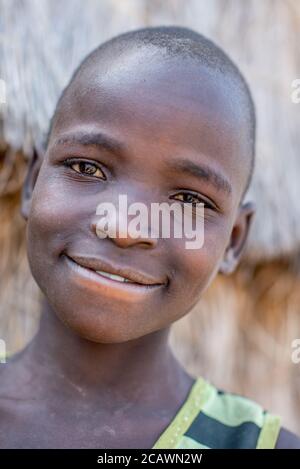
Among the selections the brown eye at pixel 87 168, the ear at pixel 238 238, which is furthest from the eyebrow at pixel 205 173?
the ear at pixel 238 238

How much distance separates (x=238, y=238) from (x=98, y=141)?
44 centimetres

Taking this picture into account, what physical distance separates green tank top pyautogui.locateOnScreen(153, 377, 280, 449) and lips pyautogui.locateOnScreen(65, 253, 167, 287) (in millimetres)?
302

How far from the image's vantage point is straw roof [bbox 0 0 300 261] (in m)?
1.83

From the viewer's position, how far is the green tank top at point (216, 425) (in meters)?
1.32

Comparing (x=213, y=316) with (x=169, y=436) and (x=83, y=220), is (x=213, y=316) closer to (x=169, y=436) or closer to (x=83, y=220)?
(x=169, y=436)

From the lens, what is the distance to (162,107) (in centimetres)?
121

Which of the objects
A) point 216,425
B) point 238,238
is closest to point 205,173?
point 238,238

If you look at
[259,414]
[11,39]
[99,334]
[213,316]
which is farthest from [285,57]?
[99,334]

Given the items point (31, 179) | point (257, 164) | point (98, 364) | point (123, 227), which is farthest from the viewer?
point (257, 164)

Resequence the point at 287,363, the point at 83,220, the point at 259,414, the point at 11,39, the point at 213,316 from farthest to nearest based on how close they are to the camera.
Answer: the point at 287,363
the point at 213,316
the point at 11,39
the point at 259,414
the point at 83,220

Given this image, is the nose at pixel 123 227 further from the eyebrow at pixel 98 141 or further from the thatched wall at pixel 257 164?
the thatched wall at pixel 257 164

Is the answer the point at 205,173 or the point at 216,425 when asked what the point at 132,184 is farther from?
the point at 216,425

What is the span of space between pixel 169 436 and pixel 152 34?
27.0 inches

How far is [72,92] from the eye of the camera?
1.32m
